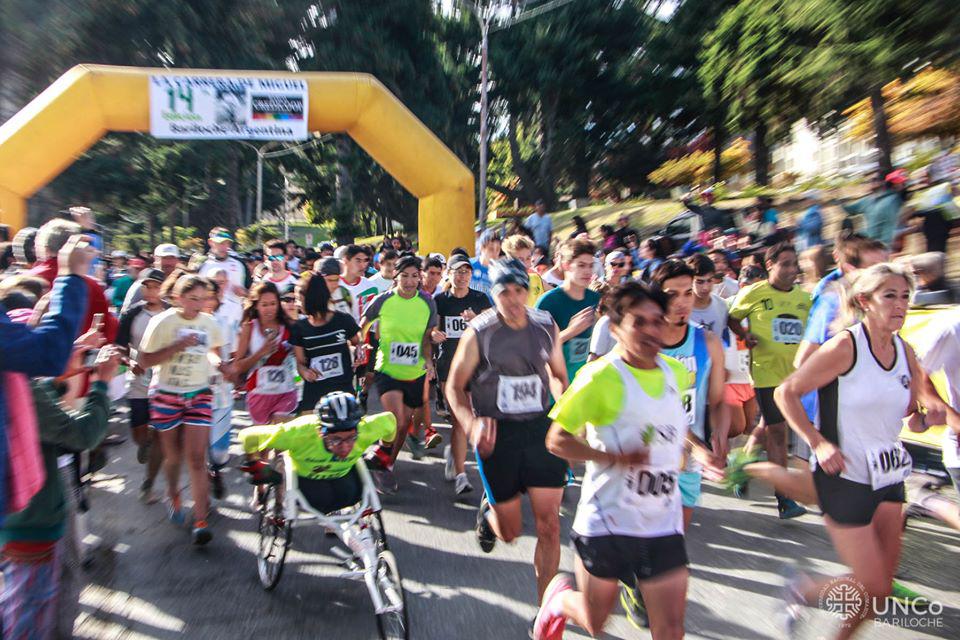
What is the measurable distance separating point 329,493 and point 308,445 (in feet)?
0.98

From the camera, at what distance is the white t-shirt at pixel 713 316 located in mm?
5980

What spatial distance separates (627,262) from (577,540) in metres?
4.24

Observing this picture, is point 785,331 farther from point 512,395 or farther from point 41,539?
point 41,539

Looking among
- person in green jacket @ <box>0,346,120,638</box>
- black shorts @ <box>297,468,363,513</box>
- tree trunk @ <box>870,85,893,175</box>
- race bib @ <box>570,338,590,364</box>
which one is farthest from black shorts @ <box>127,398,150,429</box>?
tree trunk @ <box>870,85,893,175</box>

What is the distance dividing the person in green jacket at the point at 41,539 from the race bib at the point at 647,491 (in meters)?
2.32

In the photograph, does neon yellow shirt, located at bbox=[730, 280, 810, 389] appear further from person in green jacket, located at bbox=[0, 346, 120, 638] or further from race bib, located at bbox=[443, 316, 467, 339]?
person in green jacket, located at bbox=[0, 346, 120, 638]

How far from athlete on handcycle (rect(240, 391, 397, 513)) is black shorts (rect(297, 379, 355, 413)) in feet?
5.36

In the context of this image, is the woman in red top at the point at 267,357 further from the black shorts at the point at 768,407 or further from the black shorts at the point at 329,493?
the black shorts at the point at 768,407

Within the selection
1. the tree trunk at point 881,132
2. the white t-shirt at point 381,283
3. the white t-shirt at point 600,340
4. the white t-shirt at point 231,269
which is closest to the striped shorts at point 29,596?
the white t-shirt at point 600,340

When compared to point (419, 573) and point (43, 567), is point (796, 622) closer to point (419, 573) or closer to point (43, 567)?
point (419, 573)

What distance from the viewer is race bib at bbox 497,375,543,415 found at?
14.4 feet

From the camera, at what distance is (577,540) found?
332 cm

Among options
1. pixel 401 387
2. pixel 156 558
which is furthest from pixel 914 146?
pixel 156 558

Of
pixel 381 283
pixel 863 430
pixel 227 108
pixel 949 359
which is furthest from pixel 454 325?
pixel 227 108
